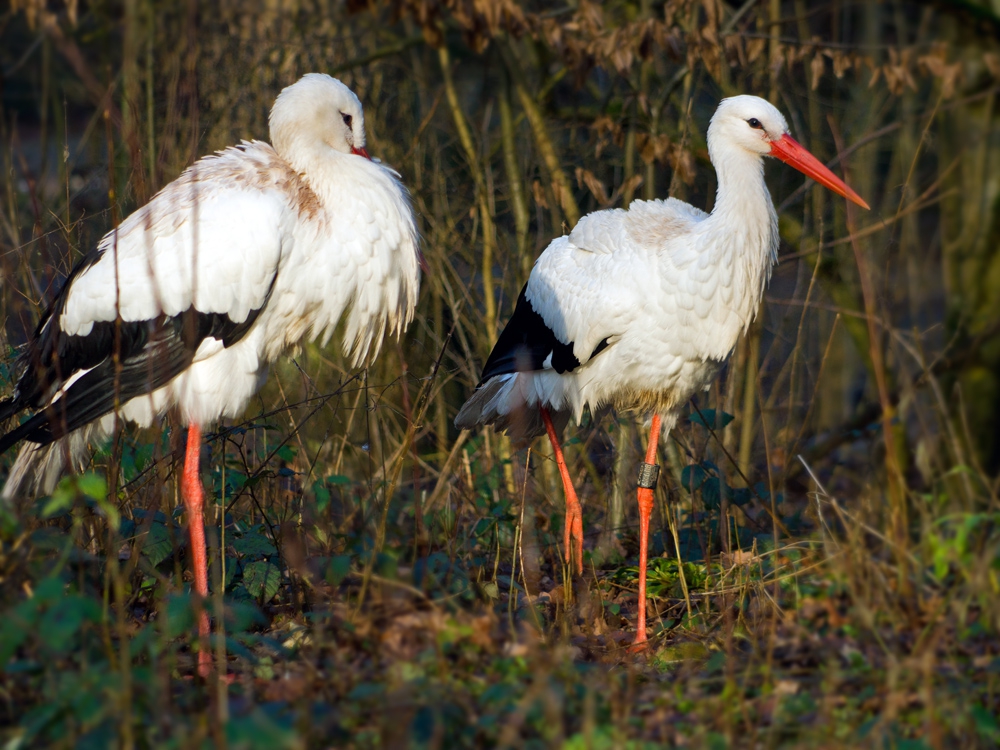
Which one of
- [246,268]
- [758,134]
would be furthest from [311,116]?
[758,134]

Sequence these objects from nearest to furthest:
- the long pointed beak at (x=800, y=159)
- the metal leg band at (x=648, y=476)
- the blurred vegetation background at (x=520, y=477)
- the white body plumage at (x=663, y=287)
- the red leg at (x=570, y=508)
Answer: the blurred vegetation background at (x=520, y=477) < the white body plumage at (x=663, y=287) < the long pointed beak at (x=800, y=159) < the red leg at (x=570, y=508) < the metal leg band at (x=648, y=476)

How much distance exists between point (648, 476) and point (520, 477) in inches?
40.0

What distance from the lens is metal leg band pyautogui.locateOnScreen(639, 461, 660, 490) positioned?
4758mm

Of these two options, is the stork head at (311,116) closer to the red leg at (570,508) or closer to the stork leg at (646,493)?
the red leg at (570,508)

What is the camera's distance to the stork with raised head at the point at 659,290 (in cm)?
424

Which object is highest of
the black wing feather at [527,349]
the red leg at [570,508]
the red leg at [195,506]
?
the black wing feather at [527,349]

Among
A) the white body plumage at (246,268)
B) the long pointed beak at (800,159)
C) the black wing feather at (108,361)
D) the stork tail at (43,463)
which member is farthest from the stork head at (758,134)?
the stork tail at (43,463)

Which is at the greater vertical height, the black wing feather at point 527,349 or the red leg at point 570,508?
the black wing feather at point 527,349

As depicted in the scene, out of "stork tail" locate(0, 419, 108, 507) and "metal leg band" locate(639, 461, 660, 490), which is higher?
"stork tail" locate(0, 419, 108, 507)

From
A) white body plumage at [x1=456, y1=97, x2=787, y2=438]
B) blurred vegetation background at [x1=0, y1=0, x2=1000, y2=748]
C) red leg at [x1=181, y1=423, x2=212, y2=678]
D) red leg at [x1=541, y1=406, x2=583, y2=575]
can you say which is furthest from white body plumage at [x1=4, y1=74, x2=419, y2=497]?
red leg at [x1=541, y1=406, x2=583, y2=575]

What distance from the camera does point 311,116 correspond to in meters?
4.16

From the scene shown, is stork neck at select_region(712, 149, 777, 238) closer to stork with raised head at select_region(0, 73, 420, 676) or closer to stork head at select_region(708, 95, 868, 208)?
stork head at select_region(708, 95, 868, 208)

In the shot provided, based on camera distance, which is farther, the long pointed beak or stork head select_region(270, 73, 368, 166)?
the long pointed beak

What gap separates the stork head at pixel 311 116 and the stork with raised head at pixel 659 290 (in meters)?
1.04
